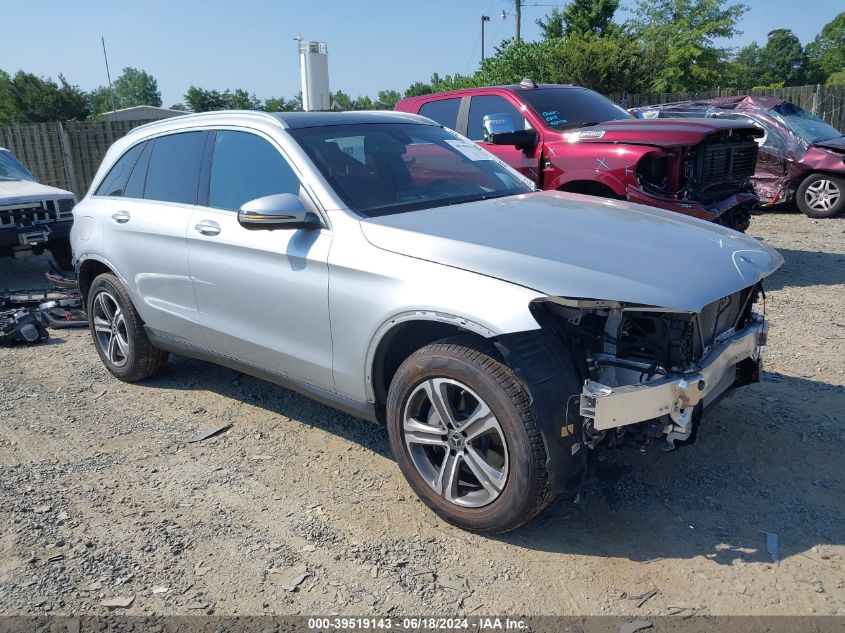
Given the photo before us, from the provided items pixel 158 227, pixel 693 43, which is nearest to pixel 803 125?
pixel 158 227

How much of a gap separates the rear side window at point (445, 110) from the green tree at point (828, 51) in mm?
92141

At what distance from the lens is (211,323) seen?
437 centimetres

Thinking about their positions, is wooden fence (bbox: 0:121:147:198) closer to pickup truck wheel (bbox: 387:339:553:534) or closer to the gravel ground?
the gravel ground

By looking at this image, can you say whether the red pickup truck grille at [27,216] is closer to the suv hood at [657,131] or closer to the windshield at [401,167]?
the windshield at [401,167]

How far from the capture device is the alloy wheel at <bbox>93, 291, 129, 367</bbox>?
5.32 metres

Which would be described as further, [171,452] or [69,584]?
[171,452]

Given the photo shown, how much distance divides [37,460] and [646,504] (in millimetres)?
3452

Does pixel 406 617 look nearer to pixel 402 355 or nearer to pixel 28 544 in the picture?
pixel 402 355

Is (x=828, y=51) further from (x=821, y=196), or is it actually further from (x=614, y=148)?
(x=614, y=148)

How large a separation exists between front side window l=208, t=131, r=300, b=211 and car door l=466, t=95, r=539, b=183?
3.46m

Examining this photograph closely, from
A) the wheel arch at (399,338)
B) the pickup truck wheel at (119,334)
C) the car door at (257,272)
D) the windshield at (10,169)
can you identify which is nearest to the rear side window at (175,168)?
the car door at (257,272)

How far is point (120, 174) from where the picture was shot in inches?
208

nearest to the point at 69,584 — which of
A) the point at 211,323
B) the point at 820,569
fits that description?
the point at 211,323

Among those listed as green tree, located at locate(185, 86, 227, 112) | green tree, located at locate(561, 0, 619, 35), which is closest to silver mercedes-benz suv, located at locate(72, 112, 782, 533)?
green tree, located at locate(561, 0, 619, 35)
